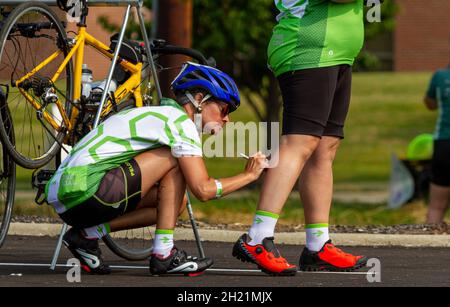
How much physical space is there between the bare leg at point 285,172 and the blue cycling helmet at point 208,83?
0.34 m

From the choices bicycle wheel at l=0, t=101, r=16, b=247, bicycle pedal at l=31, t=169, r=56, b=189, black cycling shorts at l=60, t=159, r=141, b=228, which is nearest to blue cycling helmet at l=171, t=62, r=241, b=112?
black cycling shorts at l=60, t=159, r=141, b=228

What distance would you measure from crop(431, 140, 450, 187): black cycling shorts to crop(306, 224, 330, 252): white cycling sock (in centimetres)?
451

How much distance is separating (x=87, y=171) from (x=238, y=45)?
896cm

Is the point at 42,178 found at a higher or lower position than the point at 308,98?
lower

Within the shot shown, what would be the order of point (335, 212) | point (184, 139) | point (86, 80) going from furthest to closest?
point (335, 212) < point (86, 80) < point (184, 139)

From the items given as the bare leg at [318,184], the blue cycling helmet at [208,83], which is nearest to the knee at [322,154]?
the bare leg at [318,184]

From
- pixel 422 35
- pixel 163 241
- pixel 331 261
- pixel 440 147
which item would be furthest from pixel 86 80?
pixel 422 35

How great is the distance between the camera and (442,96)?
1079 cm

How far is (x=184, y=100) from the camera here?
A: 6.20 meters

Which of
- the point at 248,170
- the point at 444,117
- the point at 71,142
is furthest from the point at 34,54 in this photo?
the point at 444,117

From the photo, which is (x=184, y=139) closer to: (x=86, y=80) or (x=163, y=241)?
(x=163, y=241)

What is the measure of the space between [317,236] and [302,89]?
2.52ft

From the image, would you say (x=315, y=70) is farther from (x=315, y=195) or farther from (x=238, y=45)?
(x=238, y=45)

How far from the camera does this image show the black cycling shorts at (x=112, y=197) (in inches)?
235
